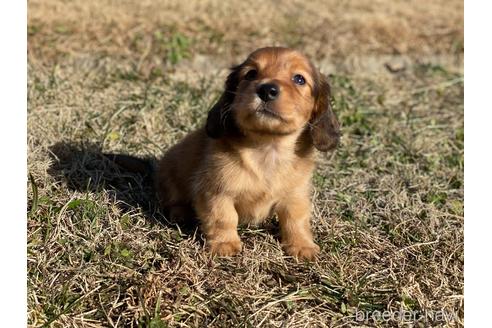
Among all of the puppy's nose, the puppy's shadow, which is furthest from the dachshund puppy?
the puppy's shadow

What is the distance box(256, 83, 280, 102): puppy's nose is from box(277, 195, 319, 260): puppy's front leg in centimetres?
76

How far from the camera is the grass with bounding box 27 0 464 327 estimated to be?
3664 millimetres

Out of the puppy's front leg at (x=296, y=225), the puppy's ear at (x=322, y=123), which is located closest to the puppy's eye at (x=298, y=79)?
the puppy's ear at (x=322, y=123)

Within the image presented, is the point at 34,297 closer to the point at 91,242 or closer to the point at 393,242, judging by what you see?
the point at 91,242

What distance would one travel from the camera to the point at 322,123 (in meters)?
4.15

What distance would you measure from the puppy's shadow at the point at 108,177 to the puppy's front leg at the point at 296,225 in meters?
0.61

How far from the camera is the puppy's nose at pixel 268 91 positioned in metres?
3.64

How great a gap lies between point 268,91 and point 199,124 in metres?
2.58

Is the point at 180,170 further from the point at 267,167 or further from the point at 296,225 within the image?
the point at 296,225

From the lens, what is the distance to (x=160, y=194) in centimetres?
471

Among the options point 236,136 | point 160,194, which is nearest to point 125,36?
point 160,194

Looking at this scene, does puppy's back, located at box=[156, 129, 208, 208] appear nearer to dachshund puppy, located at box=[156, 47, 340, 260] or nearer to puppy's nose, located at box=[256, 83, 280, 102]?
dachshund puppy, located at box=[156, 47, 340, 260]

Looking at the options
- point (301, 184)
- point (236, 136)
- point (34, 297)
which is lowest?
point (34, 297)

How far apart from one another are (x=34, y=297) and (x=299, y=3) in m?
6.85
